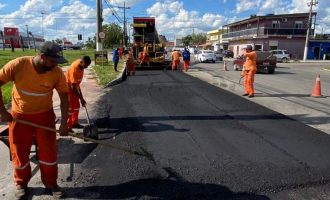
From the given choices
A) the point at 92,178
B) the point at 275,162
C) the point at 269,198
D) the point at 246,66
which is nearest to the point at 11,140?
the point at 92,178

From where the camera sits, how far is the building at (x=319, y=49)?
61.5 meters

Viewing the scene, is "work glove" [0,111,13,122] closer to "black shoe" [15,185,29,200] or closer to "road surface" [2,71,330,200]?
"black shoe" [15,185,29,200]

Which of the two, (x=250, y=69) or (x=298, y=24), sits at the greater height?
(x=298, y=24)

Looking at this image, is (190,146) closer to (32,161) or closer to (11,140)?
(32,161)

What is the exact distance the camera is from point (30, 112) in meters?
4.61

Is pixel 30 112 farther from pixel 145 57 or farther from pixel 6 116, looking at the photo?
pixel 145 57

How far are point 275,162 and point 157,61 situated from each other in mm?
22309

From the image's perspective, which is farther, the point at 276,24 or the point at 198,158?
the point at 276,24

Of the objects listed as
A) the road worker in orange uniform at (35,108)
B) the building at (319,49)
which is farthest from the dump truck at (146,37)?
the building at (319,49)

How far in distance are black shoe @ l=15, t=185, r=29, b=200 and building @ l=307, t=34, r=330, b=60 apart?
2435 inches

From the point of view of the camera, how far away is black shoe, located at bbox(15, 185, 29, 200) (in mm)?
4637

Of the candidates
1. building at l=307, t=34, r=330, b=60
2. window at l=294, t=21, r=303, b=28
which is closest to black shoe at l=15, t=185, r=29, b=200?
building at l=307, t=34, r=330, b=60

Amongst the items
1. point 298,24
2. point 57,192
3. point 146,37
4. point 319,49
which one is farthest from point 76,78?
point 319,49

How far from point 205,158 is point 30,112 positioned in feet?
9.34
